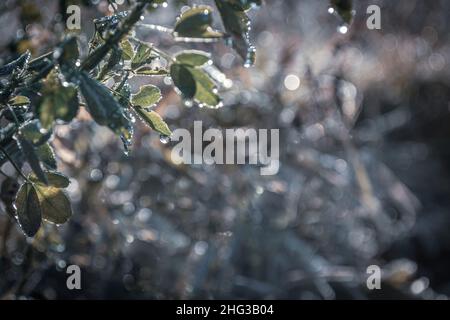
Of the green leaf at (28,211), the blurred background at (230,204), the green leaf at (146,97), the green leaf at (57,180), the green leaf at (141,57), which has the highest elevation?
the blurred background at (230,204)

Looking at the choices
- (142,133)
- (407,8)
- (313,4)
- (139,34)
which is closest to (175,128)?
(142,133)

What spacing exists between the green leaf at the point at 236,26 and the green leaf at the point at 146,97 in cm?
16

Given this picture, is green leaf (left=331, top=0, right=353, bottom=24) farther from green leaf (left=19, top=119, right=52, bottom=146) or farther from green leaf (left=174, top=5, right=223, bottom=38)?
green leaf (left=19, top=119, right=52, bottom=146)

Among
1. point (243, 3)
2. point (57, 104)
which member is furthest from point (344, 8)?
point (57, 104)

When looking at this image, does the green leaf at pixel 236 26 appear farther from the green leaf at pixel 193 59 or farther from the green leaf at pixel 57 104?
the green leaf at pixel 57 104

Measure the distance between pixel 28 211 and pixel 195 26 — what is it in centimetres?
35

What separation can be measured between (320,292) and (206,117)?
0.63 metres

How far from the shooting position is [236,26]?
2.21 feet

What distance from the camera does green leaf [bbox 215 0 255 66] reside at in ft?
2.20

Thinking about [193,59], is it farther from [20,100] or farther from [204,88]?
[20,100]

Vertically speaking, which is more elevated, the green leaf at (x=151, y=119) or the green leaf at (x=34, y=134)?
the green leaf at (x=151, y=119)

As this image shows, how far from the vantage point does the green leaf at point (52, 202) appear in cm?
81

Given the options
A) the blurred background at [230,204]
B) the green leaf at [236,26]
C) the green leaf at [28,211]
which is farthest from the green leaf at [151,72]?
the blurred background at [230,204]

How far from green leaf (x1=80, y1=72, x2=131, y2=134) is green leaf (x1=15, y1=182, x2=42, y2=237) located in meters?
0.22
